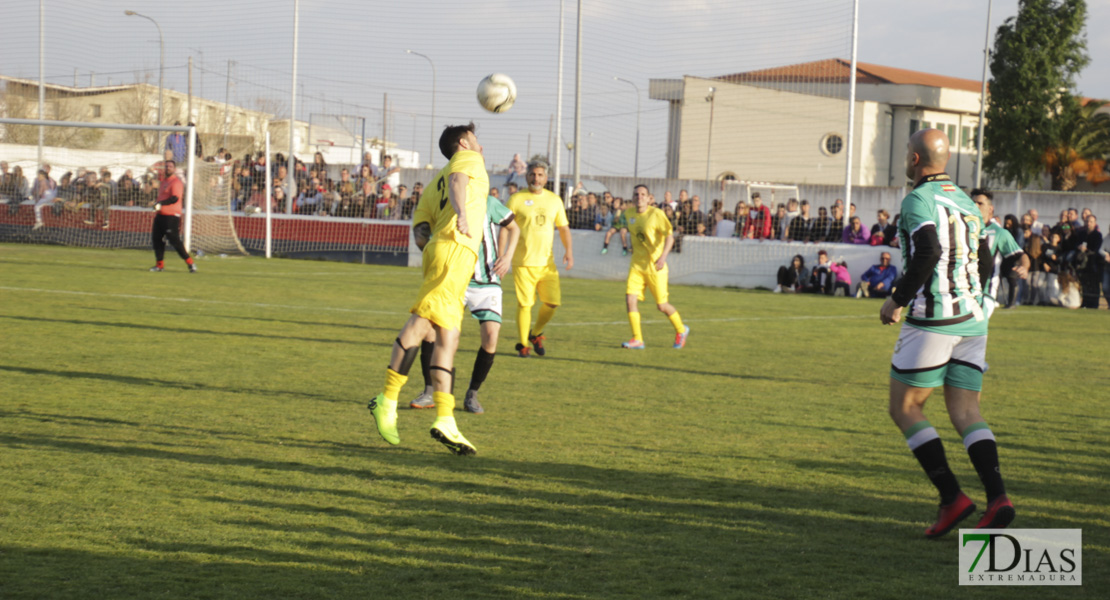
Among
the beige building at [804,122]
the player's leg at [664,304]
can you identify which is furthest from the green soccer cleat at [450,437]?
the beige building at [804,122]

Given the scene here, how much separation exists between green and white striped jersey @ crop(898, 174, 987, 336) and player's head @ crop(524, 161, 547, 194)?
6.15 m

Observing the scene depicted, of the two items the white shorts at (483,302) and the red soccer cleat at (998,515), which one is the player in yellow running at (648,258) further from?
the red soccer cleat at (998,515)

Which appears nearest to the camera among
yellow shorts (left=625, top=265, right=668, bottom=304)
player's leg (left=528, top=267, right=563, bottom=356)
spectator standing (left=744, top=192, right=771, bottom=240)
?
player's leg (left=528, top=267, right=563, bottom=356)

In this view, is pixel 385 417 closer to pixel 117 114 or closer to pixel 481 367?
pixel 481 367

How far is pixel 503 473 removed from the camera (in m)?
6.09

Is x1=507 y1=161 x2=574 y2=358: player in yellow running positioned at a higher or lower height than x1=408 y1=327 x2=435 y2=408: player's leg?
higher

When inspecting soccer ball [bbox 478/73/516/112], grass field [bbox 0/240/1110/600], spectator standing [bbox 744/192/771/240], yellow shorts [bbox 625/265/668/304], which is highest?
soccer ball [bbox 478/73/516/112]

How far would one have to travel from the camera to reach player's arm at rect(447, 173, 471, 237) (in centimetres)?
650

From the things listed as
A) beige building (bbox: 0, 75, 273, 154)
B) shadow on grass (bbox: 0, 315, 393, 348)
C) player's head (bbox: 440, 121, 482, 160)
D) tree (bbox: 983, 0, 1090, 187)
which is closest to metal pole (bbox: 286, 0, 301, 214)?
beige building (bbox: 0, 75, 273, 154)

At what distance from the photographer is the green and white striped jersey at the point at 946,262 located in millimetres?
5098

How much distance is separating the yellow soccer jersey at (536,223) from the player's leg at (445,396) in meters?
4.84

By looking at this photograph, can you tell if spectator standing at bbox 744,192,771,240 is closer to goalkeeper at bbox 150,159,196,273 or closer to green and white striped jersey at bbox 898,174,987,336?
goalkeeper at bbox 150,159,196,273

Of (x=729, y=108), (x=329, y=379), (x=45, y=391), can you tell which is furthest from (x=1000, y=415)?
(x=729, y=108)

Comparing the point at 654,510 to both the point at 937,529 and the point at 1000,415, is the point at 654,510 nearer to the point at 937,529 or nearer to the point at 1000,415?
the point at 937,529
